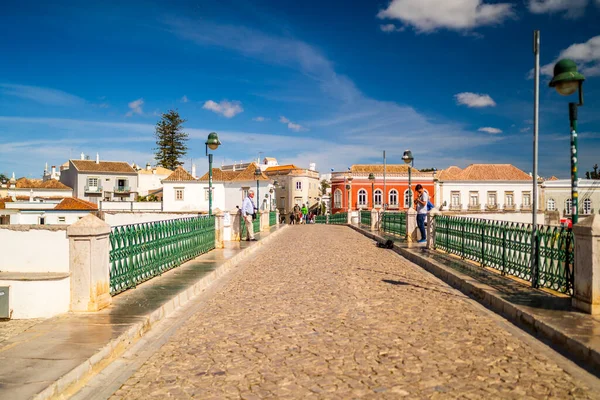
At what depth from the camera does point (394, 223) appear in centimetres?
2225

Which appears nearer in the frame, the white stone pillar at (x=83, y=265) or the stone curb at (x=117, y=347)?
the stone curb at (x=117, y=347)

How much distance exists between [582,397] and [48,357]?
458cm

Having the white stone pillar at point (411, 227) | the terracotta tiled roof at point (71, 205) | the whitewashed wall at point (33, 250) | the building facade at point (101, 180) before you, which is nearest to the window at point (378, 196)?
the building facade at point (101, 180)

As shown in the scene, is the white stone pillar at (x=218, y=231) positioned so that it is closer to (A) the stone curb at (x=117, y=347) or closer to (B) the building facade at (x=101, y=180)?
(A) the stone curb at (x=117, y=347)

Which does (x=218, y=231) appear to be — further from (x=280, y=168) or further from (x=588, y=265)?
(x=280, y=168)

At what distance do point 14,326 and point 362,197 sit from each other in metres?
56.8

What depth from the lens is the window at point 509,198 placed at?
65750 millimetres

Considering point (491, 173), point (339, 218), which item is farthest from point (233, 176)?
point (491, 173)

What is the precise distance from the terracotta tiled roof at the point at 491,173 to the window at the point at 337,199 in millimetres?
15526

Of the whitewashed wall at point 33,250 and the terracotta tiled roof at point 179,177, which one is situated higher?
the terracotta tiled roof at point 179,177

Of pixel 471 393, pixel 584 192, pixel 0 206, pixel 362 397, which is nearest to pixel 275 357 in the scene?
pixel 362 397

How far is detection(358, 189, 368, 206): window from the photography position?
62156mm

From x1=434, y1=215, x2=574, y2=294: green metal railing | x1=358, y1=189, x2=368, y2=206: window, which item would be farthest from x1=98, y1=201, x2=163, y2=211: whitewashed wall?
x1=434, y1=215, x2=574, y2=294: green metal railing

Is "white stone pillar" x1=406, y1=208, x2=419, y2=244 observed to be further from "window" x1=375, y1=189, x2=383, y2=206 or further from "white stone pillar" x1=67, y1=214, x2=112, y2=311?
"window" x1=375, y1=189, x2=383, y2=206
